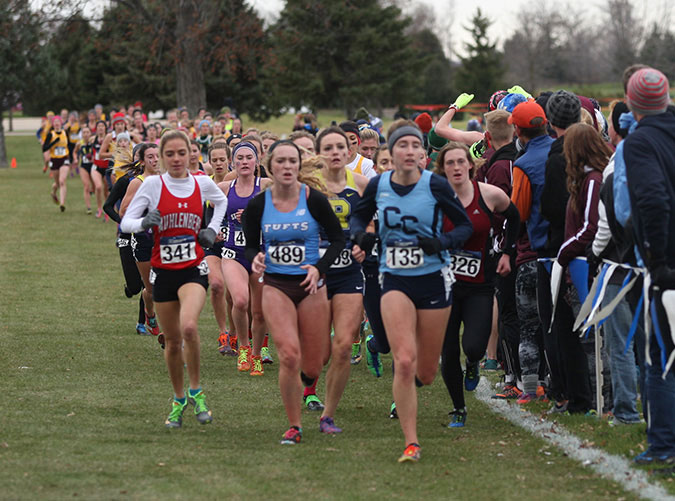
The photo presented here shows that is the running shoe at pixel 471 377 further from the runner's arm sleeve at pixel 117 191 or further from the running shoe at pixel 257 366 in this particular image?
the runner's arm sleeve at pixel 117 191

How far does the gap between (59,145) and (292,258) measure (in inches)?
747

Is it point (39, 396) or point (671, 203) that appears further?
point (39, 396)

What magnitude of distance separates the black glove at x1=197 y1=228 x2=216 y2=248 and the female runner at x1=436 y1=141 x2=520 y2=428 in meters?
1.68

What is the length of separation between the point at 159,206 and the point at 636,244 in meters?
3.45

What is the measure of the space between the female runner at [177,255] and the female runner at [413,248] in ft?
4.85

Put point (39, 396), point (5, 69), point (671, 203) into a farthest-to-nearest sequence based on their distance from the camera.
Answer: point (5, 69) < point (39, 396) < point (671, 203)

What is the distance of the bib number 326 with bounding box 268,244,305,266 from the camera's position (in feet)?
23.5

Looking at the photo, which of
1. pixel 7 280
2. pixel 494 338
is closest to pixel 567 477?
pixel 494 338

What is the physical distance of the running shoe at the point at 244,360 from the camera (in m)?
10.2

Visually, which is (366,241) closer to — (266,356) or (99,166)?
(266,356)

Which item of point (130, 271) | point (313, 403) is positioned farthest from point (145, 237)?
point (313, 403)

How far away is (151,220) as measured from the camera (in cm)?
742

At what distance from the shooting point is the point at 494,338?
1034cm

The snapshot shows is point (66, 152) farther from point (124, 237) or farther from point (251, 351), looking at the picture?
point (251, 351)
